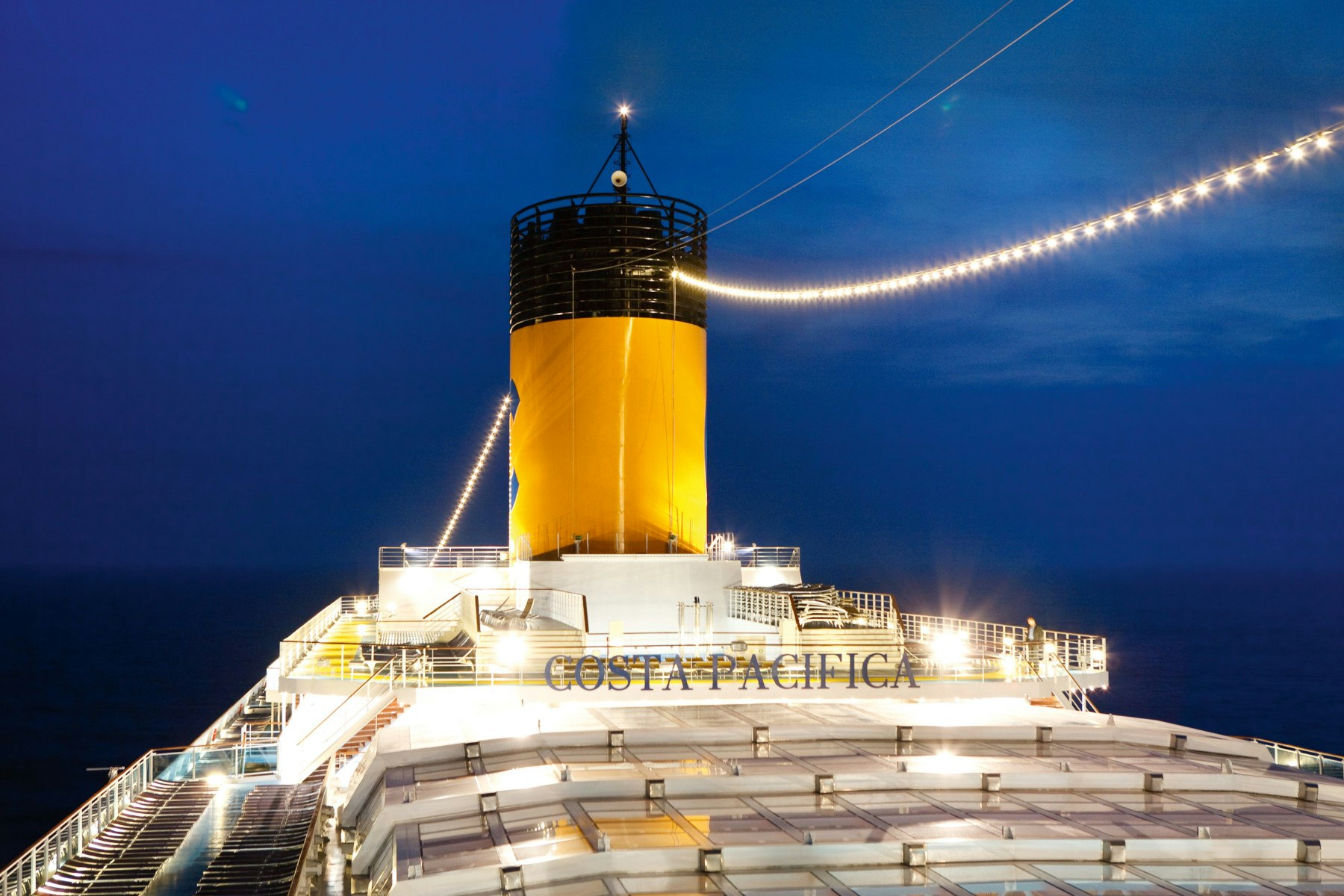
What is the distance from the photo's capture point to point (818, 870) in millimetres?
8625

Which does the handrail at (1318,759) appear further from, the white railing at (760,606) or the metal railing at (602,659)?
→ the white railing at (760,606)

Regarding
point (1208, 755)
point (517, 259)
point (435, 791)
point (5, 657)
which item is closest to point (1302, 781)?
point (1208, 755)

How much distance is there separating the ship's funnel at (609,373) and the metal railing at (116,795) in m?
7.35

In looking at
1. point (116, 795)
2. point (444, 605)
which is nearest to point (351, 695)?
point (116, 795)

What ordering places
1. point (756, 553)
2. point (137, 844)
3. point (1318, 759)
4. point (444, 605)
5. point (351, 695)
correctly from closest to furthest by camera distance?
point (1318, 759) < point (137, 844) < point (351, 695) < point (444, 605) < point (756, 553)

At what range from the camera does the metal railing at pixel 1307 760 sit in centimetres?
1423

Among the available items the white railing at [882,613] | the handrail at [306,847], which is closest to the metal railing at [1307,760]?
the white railing at [882,613]

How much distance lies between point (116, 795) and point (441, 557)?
1248 centimetres

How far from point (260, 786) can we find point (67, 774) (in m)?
30.3

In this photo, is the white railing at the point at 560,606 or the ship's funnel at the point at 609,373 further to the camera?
the ship's funnel at the point at 609,373

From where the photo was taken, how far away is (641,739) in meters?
13.1

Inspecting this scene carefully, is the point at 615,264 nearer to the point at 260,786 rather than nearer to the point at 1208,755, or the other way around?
the point at 260,786

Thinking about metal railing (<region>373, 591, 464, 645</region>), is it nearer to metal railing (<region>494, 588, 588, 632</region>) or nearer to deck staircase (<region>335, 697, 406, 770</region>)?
metal railing (<region>494, 588, 588, 632</region>)

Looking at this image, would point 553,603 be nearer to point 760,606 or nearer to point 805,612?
point 760,606
